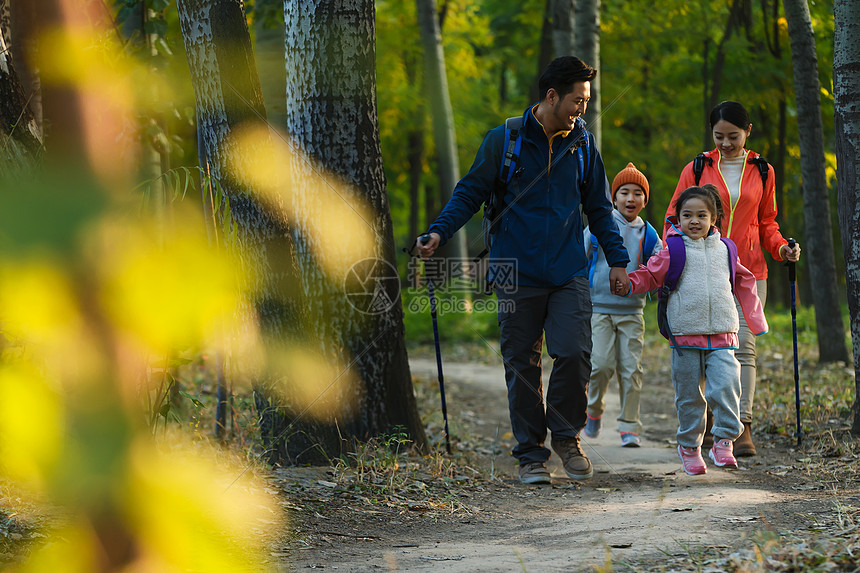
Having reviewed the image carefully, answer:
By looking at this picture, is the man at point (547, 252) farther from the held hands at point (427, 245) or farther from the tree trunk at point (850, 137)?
the tree trunk at point (850, 137)

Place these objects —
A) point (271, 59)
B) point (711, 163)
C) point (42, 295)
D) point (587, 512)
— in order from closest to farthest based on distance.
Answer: point (42, 295), point (587, 512), point (711, 163), point (271, 59)

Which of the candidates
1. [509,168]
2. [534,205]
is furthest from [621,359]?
[509,168]

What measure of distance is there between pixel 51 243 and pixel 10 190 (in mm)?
267

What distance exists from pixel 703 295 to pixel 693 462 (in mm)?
1074

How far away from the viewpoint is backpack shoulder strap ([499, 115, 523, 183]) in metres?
5.19

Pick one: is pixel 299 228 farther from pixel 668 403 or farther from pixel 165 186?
pixel 668 403

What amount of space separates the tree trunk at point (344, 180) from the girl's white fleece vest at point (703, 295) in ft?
6.10

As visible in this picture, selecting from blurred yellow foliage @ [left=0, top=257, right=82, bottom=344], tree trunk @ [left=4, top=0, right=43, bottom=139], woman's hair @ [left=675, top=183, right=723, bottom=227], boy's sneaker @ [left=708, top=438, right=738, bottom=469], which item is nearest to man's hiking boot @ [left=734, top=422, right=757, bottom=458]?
boy's sneaker @ [left=708, top=438, right=738, bottom=469]

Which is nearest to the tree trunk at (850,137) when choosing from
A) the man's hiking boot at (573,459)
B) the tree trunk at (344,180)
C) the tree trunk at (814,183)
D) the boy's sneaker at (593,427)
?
the boy's sneaker at (593,427)

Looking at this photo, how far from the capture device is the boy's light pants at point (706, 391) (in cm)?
528

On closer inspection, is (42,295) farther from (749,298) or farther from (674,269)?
(749,298)

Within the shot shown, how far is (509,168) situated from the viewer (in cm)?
520

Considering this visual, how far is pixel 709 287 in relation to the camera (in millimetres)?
5305

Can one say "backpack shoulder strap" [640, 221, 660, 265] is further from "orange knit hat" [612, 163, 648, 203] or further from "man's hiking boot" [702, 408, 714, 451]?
"man's hiking boot" [702, 408, 714, 451]
